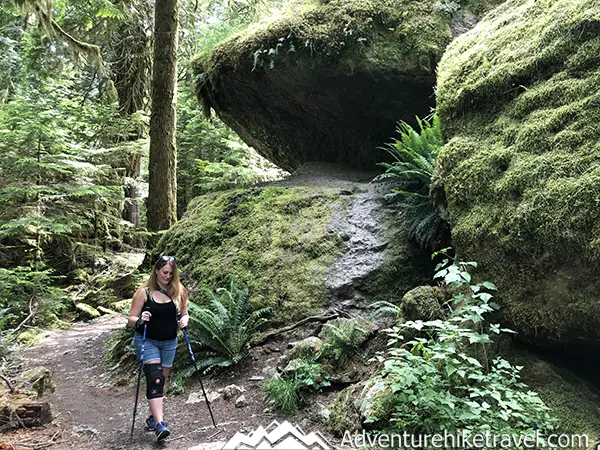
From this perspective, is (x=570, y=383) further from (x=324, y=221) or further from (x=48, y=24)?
(x=48, y=24)

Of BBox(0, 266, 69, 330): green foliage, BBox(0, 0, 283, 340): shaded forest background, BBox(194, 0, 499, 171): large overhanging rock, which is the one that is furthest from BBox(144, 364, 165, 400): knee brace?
BBox(194, 0, 499, 171): large overhanging rock

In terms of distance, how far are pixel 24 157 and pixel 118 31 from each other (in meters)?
6.33

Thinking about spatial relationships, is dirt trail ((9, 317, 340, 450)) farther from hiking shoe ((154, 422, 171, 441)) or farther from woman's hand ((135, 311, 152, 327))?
woman's hand ((135, 311, 152, 327))

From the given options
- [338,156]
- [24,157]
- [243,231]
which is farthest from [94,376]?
[338,156]

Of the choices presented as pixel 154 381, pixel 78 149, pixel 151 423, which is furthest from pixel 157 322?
pixel 78 149

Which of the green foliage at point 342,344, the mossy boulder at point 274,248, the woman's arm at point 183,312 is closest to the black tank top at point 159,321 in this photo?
the woman's arm at point 183,312

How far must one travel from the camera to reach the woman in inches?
163

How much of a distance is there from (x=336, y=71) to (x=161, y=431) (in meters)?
6.42

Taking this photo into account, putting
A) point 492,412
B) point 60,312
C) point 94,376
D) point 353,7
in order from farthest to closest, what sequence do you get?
point 60,312, point 353,7, point 94,376, point 492,412

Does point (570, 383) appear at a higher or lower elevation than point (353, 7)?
lower

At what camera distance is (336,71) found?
7.75 meters

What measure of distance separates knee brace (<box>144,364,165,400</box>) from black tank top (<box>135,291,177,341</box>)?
30cm

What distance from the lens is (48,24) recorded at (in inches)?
328

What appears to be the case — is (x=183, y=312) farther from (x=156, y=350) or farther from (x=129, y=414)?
(x=129, y=414)
